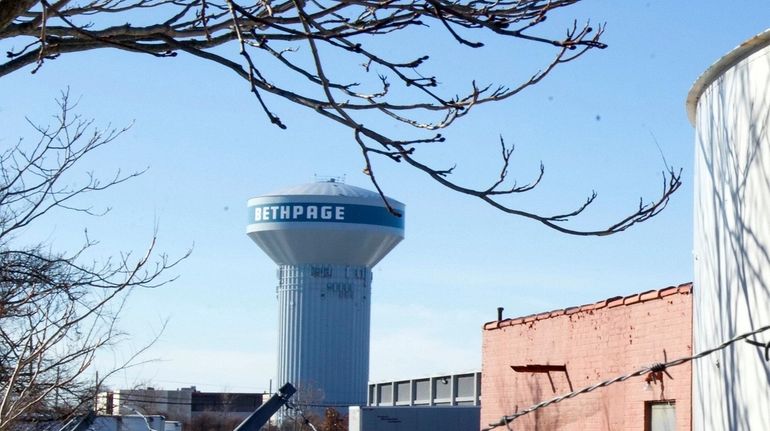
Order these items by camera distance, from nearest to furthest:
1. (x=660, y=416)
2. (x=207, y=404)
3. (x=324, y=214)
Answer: (x=660, y=416)
(x=324, y=214)
(x=207, y=404)

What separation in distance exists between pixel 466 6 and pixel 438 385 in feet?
141

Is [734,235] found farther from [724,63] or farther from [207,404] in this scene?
[207,404]

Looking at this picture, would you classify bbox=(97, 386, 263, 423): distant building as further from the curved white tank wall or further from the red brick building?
the curved white tank wall

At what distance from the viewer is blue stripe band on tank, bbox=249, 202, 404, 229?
283ft

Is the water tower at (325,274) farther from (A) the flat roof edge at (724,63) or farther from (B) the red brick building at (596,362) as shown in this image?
(A) the flat roof edge at (724,63)

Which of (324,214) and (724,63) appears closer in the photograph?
(724,63)

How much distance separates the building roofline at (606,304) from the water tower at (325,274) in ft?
204

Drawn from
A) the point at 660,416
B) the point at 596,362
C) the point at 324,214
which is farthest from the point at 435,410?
the point at 324,214

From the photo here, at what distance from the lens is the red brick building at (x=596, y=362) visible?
15.4m

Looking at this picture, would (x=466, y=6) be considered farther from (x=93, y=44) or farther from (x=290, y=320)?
(x=290, y=320)

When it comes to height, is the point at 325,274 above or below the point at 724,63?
above

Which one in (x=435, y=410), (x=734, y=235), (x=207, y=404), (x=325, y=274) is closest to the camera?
(x=734, y=235)

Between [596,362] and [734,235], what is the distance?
1108cm

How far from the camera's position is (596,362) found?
17.9 metres
